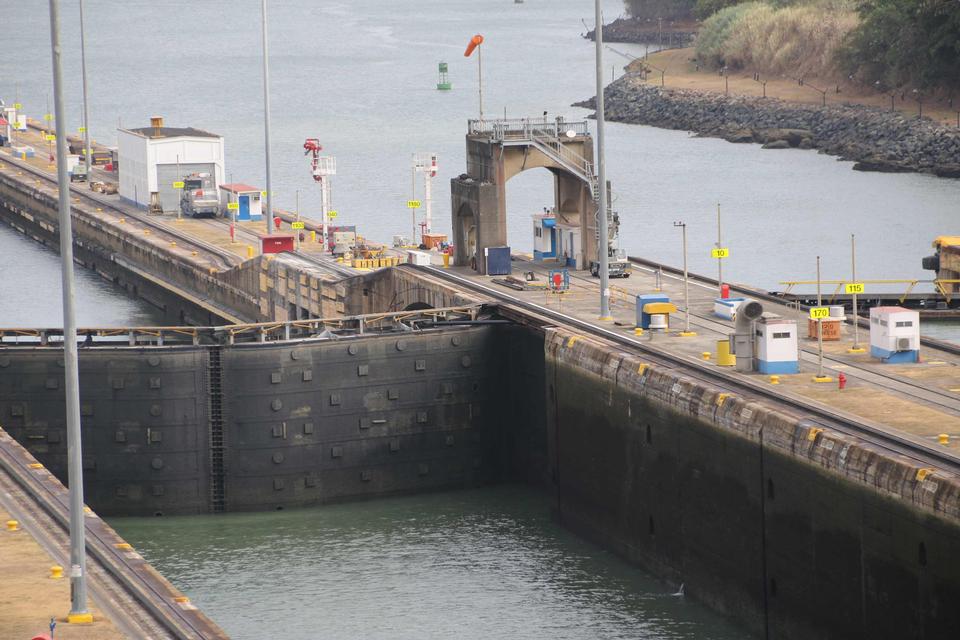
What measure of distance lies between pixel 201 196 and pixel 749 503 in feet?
189

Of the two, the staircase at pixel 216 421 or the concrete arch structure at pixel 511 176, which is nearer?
the staircase at pixel 216 421

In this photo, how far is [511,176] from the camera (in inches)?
2547

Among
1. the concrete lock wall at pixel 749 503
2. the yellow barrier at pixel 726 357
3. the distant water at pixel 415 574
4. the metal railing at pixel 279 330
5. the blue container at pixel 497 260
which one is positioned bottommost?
the distant water at pixel 415 574

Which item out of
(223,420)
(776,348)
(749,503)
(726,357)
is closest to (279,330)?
(223,420)

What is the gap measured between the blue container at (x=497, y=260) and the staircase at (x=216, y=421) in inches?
549

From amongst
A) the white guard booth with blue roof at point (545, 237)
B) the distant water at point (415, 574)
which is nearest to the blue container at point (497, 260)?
the white guard booth with blue roof at point (545, 237)

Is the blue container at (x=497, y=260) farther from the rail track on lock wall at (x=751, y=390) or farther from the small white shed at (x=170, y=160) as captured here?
the small white shed at (x=170, y=160)

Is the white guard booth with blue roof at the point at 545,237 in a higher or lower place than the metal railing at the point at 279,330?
higher

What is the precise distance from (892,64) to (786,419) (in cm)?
12384

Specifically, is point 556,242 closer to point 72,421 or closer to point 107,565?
point 107,565

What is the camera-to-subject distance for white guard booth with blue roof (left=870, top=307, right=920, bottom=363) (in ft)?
162

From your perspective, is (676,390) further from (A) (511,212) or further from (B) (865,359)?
(A) (511,212)

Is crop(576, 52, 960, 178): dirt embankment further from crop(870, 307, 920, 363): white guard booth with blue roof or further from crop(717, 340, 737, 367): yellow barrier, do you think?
crop(717, 340, 737, 367): yellow barrier

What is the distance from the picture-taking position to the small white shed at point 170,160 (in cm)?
9838
